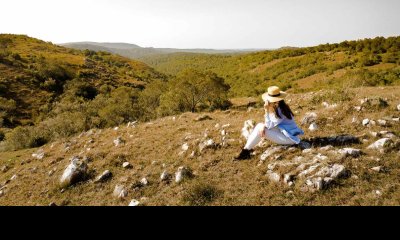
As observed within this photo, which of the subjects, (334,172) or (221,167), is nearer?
(334,172)

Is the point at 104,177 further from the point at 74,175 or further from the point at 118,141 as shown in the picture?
the point at 118,141

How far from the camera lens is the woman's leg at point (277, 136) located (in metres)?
8.07

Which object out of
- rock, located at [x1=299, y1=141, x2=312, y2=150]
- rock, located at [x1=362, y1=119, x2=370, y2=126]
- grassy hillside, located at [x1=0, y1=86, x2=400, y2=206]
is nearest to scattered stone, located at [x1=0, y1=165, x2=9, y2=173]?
grassy hillside, located at [x1=0, y1=86, x2=400, y2=206]

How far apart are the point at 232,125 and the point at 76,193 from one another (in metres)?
6.26

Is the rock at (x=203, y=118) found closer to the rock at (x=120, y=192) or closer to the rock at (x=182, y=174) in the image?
the rock at (x=182, y=174)

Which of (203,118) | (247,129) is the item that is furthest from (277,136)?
(203,118)

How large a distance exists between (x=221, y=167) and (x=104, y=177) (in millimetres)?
3733

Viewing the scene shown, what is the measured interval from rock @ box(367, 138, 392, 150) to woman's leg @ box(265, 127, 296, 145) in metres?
1.93

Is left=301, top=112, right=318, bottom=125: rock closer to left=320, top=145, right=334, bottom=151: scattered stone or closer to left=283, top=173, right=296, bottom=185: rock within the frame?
left=320, top=145, right=334, bottom=151: scattered stone

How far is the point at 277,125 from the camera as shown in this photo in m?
8.07

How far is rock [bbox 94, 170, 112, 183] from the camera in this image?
8902 mm

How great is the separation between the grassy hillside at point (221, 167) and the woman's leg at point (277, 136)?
0.83ft

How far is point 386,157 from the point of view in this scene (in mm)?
6750
